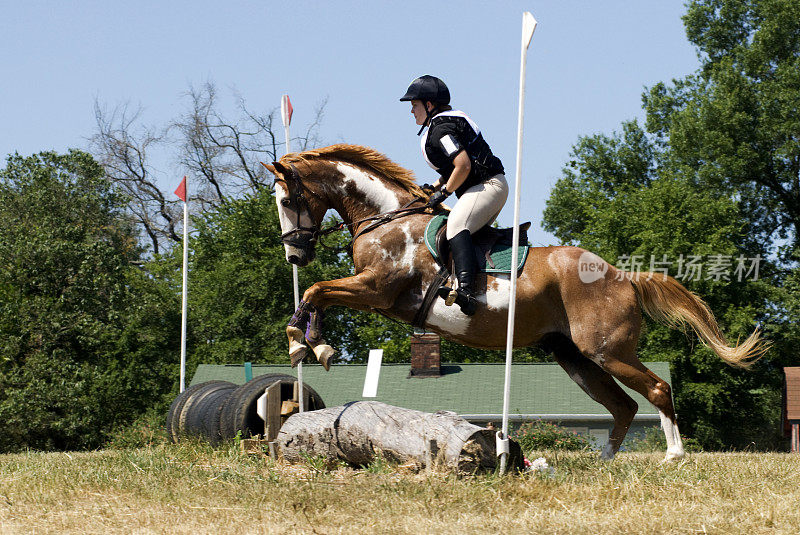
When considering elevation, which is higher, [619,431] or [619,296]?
[619,296]

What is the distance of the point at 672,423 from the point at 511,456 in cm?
170

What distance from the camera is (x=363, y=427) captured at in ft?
22.3

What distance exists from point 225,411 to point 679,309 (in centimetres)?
463

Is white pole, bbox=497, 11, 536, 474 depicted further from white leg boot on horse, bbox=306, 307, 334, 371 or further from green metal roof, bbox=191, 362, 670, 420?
green metal roof, bbox=191, 362, 670, 420

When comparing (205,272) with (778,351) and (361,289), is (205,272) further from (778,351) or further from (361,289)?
(361,289)

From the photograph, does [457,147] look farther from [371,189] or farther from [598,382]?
[598,382]

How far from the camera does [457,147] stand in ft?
22.9

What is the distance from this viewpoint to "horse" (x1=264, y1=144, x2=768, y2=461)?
7113 mm

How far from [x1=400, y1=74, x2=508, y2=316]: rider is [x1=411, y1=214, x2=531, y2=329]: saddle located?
0.37ft

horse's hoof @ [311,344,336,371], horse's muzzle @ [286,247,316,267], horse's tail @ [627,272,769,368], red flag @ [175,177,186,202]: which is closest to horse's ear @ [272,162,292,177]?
horse's muzzle @ [286,247,316,267]

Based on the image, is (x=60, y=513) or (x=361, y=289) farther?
(x=361, y=289)

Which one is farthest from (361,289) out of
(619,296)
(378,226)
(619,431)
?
(619,431)

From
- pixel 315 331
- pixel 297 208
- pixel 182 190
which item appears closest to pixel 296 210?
pixel 297 208

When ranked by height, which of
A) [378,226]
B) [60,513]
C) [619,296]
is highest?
[378,226]
